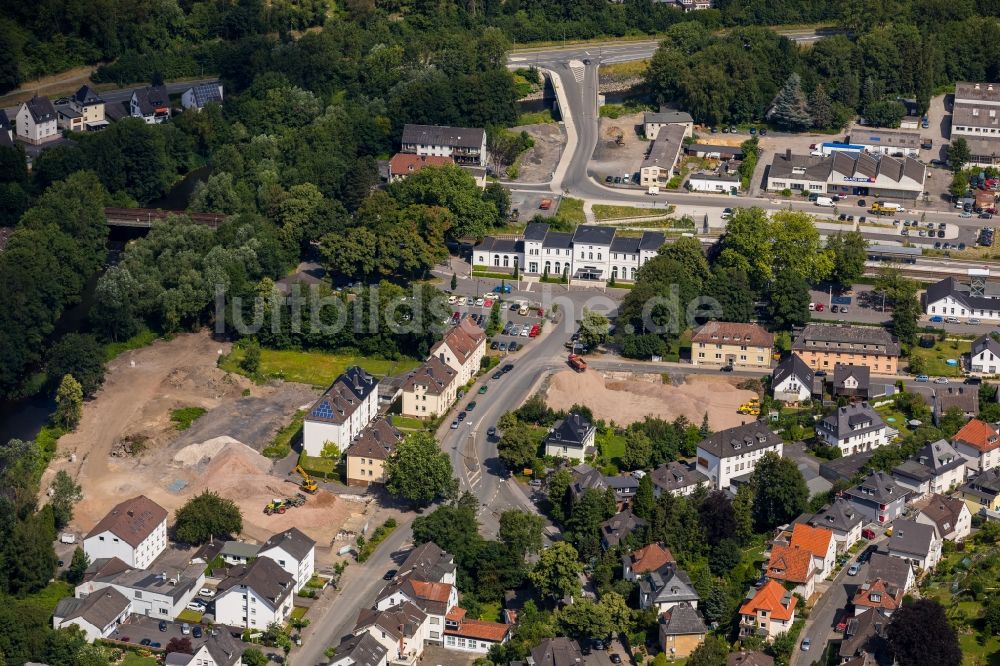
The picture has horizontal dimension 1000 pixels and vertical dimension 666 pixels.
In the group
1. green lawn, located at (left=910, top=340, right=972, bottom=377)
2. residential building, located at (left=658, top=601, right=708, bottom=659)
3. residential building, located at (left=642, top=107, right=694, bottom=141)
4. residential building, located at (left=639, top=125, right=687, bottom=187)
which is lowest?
residential building, located at (left=658, top=601, right=708, bottom=659)

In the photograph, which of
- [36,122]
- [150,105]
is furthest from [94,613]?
[150,105]

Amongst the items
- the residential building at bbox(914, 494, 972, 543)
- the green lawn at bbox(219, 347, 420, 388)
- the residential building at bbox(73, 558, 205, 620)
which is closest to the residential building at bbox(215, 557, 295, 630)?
the residential building at bbox(73, 558, 205, 620)

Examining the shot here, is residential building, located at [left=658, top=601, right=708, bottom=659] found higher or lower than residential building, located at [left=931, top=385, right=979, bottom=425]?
lower

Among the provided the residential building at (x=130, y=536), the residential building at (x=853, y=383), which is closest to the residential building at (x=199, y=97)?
the residential building at (x=130, y=536)

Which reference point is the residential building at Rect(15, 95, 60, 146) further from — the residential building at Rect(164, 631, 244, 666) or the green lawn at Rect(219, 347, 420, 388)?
the residential building at Rect(164, 631, 244, 666)

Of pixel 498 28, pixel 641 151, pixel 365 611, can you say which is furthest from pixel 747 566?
pixel 498 28

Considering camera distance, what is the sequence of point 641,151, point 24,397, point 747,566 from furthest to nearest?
point 641,151, point 24,397, point 747,566

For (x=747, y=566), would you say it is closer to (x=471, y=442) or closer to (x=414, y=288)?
(x=471, y=442)
